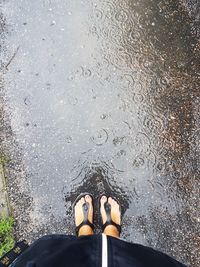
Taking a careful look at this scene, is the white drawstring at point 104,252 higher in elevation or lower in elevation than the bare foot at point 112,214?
lower

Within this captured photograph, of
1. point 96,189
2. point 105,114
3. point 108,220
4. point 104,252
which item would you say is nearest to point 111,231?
point 108,220

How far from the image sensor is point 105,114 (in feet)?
11.9

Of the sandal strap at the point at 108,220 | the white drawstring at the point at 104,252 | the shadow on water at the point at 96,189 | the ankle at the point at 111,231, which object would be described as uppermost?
the shadow on water at the point at 96,189

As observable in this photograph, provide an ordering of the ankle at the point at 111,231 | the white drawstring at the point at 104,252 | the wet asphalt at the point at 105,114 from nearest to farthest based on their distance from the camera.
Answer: the white drawstring at the point at 104,252, the ankle at the point at 111,231, the wet asphalt at the point at 105,114

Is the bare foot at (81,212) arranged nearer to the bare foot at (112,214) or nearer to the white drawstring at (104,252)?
the bare foot at (112,214)

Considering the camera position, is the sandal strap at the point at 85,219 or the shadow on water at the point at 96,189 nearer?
the sandal strap at the point at 85,219

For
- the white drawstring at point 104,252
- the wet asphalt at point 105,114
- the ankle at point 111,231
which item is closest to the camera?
the white drawstring at point 104,252

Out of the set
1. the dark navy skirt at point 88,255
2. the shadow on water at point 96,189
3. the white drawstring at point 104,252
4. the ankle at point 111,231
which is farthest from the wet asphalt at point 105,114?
the white drawstring at point 104,252

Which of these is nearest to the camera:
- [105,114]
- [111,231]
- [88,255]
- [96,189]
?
[88,255]

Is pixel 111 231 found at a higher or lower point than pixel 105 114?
lower

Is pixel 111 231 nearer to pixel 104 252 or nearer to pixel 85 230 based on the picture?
pixel 85 230

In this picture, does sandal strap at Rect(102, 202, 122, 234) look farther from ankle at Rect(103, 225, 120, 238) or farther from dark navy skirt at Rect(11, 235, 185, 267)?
dark navy skirt at Rect(11, 235, 185, 267)

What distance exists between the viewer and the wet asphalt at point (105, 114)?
3.43 m

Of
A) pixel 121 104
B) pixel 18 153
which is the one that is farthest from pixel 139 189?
pixel 18 153
